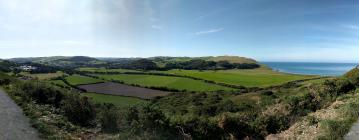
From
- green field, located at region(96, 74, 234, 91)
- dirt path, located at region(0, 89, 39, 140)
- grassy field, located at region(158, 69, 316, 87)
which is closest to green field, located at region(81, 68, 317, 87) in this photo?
grassy field, located at region(158, 69, 316, 87)

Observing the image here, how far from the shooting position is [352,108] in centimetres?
1216

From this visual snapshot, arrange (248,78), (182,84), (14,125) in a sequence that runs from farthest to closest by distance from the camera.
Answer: (248,78) → (182,84) → (14,125)

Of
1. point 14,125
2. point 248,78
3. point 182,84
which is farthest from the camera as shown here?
point 248,78

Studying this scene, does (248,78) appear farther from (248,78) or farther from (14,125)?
(14,125)

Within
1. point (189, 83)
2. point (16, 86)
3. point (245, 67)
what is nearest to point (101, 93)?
point (189, 83)

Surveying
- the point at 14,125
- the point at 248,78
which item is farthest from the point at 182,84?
the point at 14,125

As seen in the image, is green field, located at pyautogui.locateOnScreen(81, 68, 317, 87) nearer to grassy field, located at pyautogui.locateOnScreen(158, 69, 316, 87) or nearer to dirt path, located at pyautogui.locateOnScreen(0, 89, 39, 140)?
grassy field, located at pyautogui.locateOnScreen(158, 69, 316, 87)

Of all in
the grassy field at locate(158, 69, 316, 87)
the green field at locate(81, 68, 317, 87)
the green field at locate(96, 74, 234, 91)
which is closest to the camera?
the green field at locate(96, 74, 234, 91)

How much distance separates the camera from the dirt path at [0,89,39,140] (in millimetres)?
8723

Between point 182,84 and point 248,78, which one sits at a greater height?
point 248,78

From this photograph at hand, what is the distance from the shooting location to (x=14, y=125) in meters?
9.99

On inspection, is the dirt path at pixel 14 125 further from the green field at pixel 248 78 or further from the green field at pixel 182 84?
the green field at pixel 248 78

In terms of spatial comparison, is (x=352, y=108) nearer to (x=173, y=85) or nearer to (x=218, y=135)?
(x=218, y=135)

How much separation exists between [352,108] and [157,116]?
7.83m
